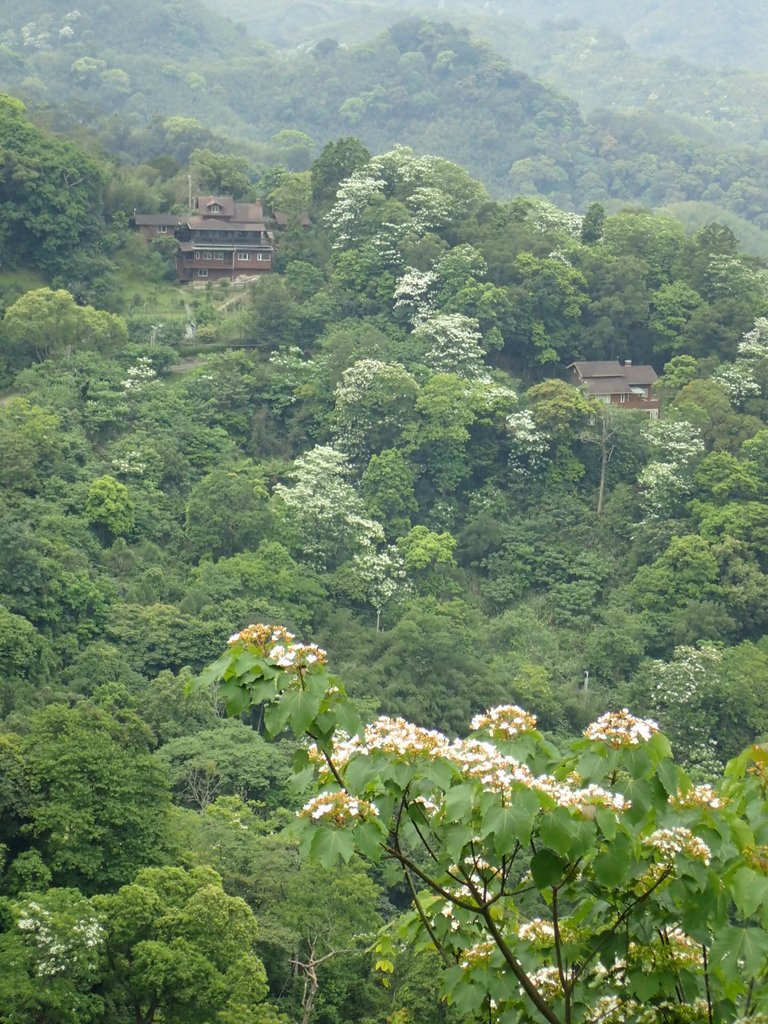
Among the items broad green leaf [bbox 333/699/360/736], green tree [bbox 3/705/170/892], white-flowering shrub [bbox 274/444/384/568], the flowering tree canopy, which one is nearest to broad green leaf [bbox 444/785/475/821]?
the flowering tree canopy

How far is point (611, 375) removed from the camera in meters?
33.1

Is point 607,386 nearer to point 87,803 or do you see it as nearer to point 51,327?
point 51,327

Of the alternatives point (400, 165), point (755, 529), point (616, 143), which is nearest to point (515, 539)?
point (755, 529)

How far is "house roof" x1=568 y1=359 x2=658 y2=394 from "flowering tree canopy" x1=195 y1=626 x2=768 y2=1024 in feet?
93.4

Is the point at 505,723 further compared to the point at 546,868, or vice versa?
the point at 505,723

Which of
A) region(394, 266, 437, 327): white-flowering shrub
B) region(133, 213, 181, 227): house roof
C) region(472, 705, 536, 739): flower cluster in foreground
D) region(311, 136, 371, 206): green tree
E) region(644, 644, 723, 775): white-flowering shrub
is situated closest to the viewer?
region(472, 705, 536, 739): flower cluster in foreground

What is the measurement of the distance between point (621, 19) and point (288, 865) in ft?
482

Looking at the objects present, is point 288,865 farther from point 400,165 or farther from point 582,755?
point 400,165

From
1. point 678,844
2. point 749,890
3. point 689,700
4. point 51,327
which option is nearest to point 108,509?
point 51,327

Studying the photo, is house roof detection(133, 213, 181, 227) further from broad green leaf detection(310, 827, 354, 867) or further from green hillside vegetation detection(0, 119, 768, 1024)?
broad green leaf detection(310, 827, 354, 867)

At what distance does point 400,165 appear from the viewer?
122 ft

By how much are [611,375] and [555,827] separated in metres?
29.5

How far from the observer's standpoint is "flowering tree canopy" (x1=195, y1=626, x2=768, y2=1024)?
4375 mm

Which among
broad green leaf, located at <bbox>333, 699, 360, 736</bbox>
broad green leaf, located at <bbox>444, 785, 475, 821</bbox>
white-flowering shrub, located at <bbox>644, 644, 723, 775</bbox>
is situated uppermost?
broad green leaf, located at <bbox>333, 699, 360, 736</bbox>
